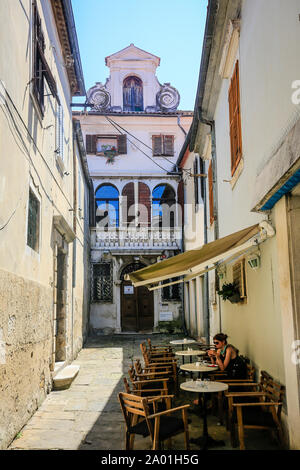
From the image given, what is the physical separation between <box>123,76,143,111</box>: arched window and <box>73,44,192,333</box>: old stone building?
0.44m

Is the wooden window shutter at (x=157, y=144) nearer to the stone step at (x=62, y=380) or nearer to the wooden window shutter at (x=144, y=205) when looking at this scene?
the wooden window shutter at (x=144, y=205)

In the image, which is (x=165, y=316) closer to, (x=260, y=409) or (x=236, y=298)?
(x=236, y=298)

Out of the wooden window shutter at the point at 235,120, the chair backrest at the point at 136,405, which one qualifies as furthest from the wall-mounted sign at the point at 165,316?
the chair backrest at the point at 136,405

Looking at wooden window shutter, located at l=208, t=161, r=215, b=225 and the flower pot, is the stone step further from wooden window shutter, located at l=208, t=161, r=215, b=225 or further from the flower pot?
wooden window shutter, located at l=208, t=161, r=215, b=225

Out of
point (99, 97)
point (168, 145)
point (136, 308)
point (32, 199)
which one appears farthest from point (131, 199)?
point (32, 199)

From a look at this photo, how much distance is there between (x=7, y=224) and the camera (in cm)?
502

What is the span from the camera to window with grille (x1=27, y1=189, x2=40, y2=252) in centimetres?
650

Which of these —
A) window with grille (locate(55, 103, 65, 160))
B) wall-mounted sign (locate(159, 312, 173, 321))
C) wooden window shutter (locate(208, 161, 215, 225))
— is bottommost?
wall-mounted sign (locate(159, 312, 173, 321))

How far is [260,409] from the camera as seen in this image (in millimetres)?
5195

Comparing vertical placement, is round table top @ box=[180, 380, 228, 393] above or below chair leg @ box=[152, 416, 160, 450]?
above

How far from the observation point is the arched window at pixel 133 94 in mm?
21016

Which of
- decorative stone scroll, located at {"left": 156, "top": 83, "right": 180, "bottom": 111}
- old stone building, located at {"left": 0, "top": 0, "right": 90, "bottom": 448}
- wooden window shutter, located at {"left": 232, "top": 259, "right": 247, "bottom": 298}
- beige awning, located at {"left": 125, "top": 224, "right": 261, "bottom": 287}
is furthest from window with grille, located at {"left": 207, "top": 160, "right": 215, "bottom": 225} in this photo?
decorative stone scroll, located at {"left": 156, "top": 83, "right": 180, "bottom": 111}
